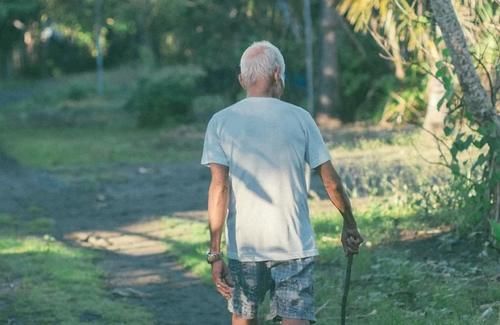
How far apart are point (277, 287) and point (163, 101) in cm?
2228

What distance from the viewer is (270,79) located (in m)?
5.39

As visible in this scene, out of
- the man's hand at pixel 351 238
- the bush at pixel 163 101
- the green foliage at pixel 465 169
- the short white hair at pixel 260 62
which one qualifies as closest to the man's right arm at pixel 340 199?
the man's hand at pixel 351 238

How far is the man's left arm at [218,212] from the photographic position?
5418 millimetres

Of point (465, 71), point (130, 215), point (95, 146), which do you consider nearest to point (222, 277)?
point (465, 71)

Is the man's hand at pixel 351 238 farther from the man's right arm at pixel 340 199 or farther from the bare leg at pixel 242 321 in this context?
the bare leg at pixel 242 321

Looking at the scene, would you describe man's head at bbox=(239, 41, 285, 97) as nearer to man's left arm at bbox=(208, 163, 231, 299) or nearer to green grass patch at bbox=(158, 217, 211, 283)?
man's left arm at bbox=(208, 163, 231, 299)

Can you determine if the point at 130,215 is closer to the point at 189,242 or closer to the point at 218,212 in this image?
the point at 189,242

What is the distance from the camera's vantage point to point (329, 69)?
24.5 meters

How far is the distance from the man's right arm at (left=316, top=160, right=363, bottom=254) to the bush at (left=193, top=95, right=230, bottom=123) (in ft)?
71.9

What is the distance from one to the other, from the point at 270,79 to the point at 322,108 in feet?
63.6

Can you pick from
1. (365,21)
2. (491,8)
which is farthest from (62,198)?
(491,8)

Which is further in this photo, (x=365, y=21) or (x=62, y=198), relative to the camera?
(x=62, y=198)

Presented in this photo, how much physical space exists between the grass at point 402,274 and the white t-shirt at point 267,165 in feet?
7.17

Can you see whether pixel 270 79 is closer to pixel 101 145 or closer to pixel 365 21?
pixel 365 21
